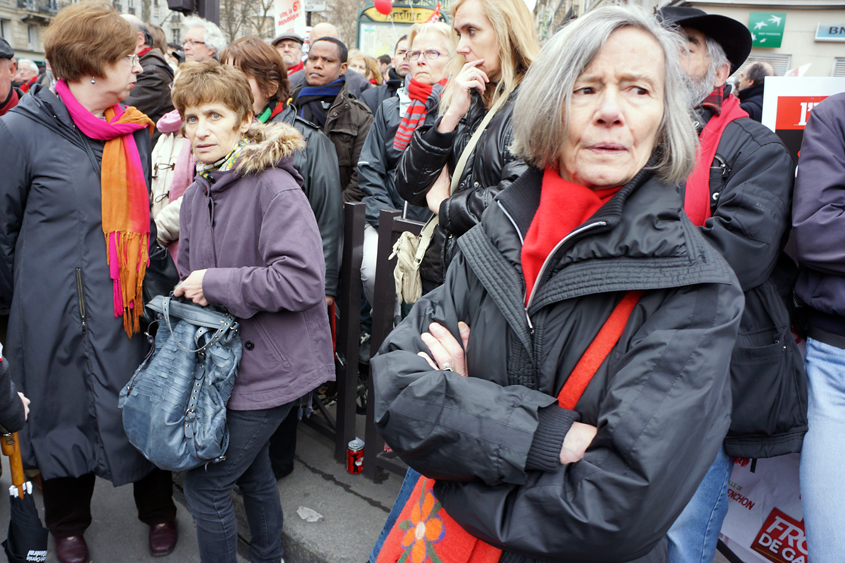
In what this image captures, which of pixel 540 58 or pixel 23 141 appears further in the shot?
pixel 23 141

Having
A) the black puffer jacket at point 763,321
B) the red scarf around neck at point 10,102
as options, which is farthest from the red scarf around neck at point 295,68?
the black puffer jacket at point 763,321

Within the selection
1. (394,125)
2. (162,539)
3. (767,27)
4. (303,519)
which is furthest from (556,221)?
(767,27)

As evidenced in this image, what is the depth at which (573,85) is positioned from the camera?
1.37 metres

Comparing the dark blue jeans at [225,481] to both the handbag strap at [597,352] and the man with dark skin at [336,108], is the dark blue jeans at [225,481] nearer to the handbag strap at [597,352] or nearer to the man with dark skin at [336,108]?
the handbag strap at [597,352]

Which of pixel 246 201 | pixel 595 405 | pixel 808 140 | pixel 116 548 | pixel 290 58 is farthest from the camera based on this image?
pixel 290 58

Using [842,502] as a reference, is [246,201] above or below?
above

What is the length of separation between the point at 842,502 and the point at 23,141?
3.19 m

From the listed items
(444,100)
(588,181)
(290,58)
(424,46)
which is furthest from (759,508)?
(290,58)

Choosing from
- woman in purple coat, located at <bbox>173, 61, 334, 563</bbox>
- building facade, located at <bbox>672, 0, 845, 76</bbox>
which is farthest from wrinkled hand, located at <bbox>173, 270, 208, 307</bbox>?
building facade, located at <bbox>672, 0, 845, 76</bbox>

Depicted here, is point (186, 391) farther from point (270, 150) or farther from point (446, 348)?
point (446, 348)

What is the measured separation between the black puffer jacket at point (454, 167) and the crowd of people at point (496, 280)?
1cm

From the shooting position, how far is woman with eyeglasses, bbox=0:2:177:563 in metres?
2.48

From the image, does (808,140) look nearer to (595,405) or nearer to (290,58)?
(595,405)

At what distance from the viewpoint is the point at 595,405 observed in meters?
1.28
